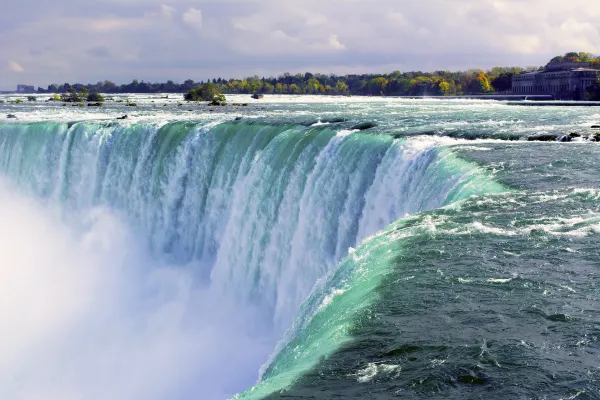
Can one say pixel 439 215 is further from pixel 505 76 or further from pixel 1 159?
pixel 505 76

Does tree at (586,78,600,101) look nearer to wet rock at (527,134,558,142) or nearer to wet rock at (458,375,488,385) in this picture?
wet rock at (527,134,558,142)

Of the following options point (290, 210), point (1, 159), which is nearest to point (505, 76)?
point (1, 159)

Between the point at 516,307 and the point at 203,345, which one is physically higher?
A: the point at 516,307

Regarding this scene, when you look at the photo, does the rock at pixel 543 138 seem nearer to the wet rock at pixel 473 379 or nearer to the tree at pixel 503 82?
the wet rock at pixel 473 379

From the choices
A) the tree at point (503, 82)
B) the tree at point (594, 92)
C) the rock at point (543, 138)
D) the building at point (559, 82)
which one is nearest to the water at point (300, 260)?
the rock at point (543, 138)

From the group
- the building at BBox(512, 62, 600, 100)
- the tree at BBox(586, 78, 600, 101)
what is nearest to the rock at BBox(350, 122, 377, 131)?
the tree at BBox(586, 78, 600, 101)

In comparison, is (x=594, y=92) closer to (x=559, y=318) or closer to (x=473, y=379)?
(x=559, y=318)
